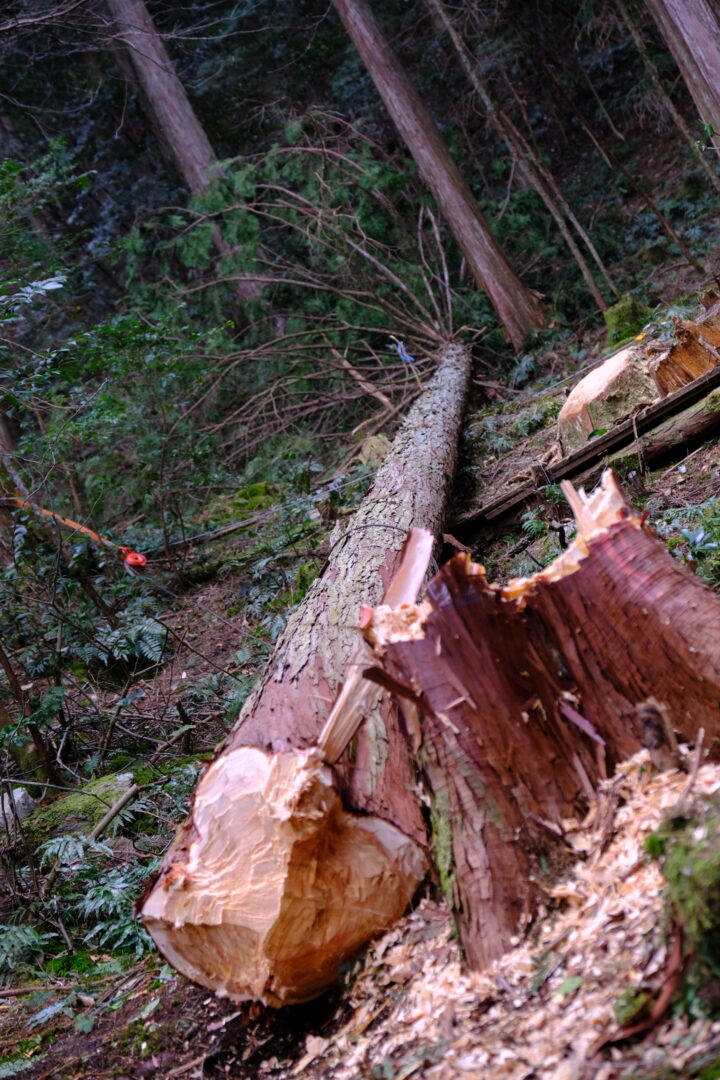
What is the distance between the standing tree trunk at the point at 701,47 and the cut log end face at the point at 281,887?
8.13 meters

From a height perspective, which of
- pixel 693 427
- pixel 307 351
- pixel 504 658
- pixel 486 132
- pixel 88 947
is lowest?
pixel 88 947

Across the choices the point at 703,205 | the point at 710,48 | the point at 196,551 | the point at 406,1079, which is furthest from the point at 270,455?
the point at 406,1079

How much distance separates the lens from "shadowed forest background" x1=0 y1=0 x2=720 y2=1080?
4.10 meters

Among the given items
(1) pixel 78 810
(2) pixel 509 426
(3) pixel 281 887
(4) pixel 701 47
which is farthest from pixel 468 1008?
(4) pixel 701 47

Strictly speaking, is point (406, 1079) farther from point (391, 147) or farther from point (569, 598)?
point (391, 147)

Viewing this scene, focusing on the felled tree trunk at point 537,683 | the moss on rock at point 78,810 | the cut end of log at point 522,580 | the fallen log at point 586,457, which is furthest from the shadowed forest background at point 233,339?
the cut end of log at point 522,580

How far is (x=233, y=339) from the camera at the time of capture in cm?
1188

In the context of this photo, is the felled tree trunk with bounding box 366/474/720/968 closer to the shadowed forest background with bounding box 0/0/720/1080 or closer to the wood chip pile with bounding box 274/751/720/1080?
the wood chip pile with bounding box 274/751/720/1080

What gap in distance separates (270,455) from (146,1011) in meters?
8.30

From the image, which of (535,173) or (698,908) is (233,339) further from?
(698,908)

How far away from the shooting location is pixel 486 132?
49.6 ft

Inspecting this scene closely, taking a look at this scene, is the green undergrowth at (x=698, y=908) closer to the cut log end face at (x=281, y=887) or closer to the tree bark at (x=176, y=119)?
the cut log end face at (x=281, y=887)

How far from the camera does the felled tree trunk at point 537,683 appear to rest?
214 cm

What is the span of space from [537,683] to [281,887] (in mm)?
945
